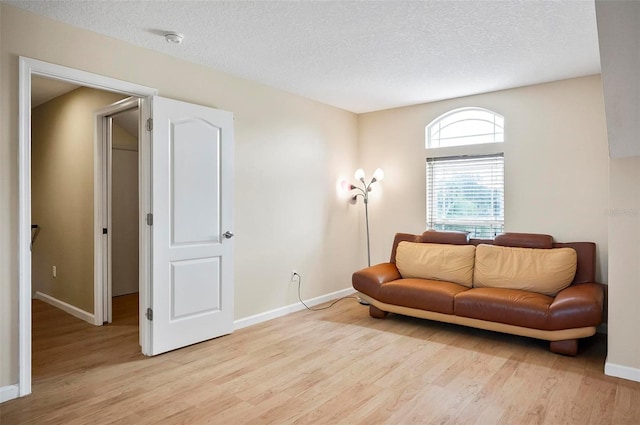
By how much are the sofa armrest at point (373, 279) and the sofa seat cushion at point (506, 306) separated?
84 cm

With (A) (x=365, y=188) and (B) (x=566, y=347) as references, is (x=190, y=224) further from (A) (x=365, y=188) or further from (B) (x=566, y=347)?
(B) (x=566, y=347)

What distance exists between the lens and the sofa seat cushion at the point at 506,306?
133 inches

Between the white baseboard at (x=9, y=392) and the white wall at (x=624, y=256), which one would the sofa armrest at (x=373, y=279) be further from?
the white baseboard at (x=9, y=392)

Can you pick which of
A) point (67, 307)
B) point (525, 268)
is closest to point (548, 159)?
point (525, 268)

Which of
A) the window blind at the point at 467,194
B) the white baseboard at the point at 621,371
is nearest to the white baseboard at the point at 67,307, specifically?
the window blind at the point at 467,194

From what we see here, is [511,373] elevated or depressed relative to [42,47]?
depressed

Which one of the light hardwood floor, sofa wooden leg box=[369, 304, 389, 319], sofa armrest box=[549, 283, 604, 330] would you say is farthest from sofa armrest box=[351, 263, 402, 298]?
sofa armrest box=[549, 283, 604, 330]

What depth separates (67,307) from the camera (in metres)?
Result: 4.68

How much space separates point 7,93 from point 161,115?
1.02m

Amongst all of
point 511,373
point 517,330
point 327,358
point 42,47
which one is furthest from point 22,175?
point 517,330

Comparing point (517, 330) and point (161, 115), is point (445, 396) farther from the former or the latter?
point (161, 115)

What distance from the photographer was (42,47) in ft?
9.25

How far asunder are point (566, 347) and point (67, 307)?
5.00m

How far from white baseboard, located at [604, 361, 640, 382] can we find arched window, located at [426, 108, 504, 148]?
254 cm
